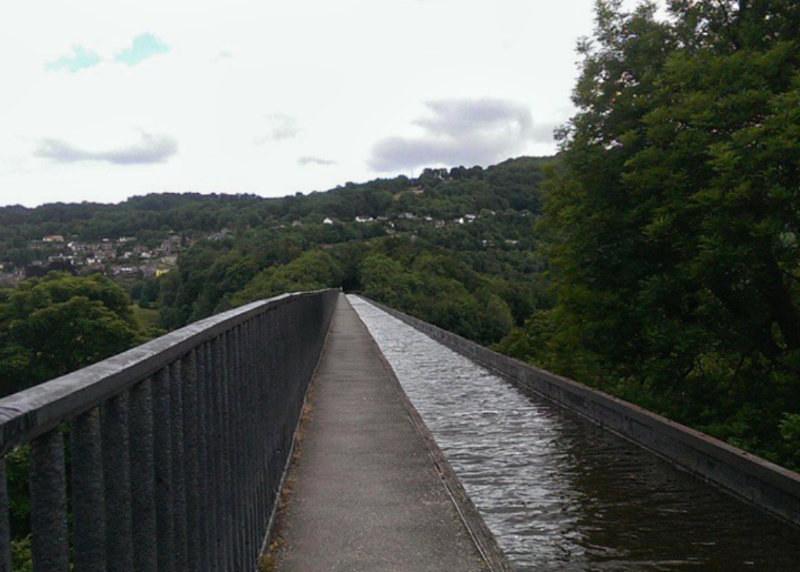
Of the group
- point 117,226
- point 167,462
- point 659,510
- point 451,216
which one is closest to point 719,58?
point 659,510

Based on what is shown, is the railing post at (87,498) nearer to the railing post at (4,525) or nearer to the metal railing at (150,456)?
the metal railing at (150,456)

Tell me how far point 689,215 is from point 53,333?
156 feet

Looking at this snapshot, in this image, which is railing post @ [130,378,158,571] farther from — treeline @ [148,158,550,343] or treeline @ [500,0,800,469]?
treeline @ [148,158,550,343]

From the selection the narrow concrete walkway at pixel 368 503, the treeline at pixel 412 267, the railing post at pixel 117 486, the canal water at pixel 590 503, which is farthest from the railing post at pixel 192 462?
the treeline at pixel 412 267

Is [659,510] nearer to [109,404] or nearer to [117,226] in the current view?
[109,404]

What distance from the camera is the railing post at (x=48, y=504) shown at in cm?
165

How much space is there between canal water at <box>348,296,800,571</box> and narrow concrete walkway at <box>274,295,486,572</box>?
57 centimetres

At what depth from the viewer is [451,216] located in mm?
195875

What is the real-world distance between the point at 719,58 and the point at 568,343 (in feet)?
23.2

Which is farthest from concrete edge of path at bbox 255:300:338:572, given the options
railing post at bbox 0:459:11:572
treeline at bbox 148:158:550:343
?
treeline at bbox 148:158:550:343

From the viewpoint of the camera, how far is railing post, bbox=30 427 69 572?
1653mm

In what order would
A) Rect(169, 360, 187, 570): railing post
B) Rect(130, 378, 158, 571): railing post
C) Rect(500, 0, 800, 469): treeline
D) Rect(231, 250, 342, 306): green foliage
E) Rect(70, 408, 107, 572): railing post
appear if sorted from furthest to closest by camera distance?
1. Rect(231, 250, 342, 306): green foliage
2. Rect(500, 0, 800, 469): treeline
3. Rect(169, 360, 187, 570): railing post
4. Rect(130, 378, 158, 571): railing post
5. Rect(70, 408, 107, 572): railing post

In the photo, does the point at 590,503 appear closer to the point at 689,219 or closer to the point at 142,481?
the point at 142,481

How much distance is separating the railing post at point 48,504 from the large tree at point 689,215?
9821 mm
